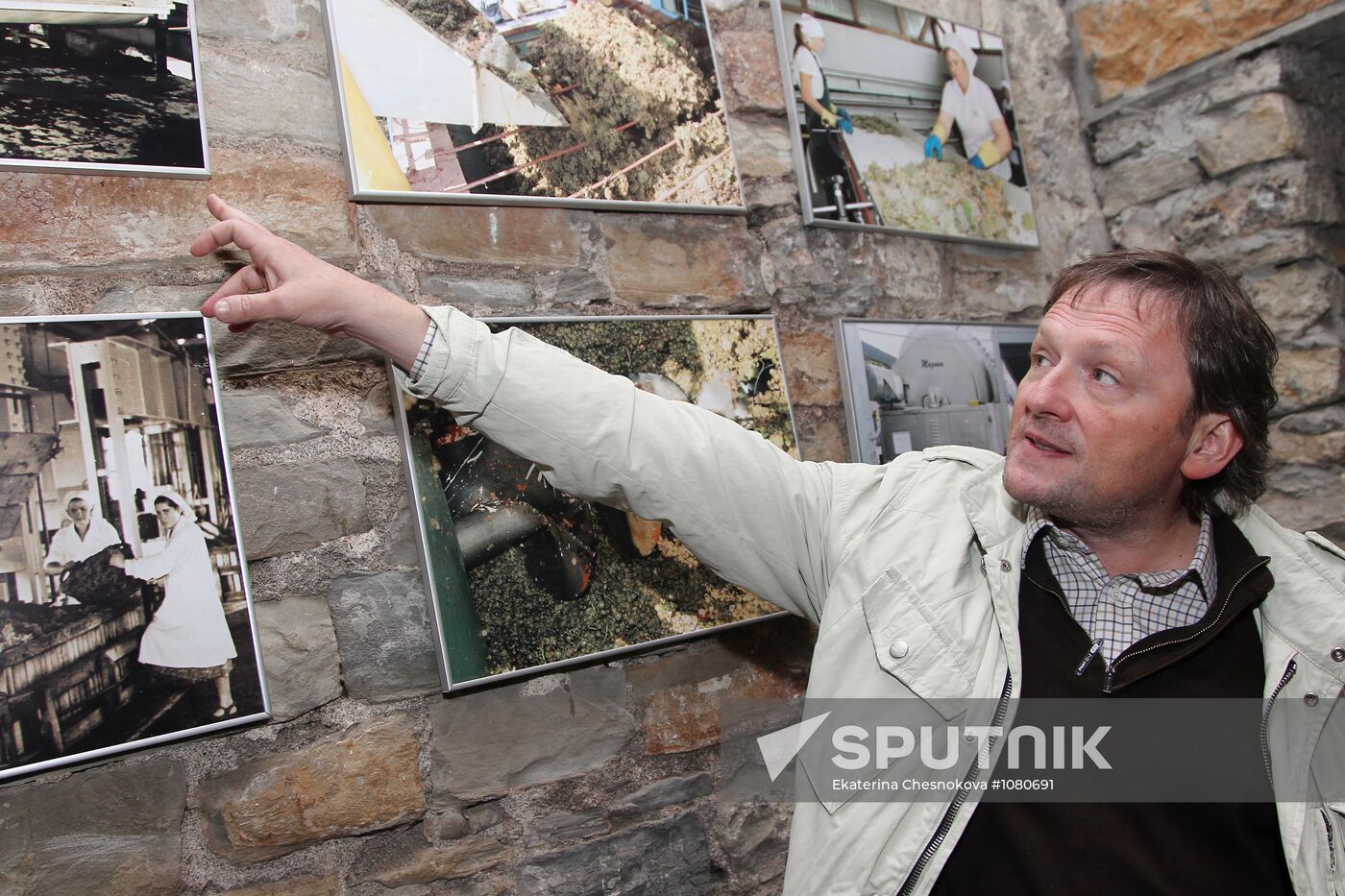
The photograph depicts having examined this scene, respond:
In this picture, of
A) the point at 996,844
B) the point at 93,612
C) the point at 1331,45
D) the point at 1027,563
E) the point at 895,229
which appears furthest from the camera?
the point at 1331,45

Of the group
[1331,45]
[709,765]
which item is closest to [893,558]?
[709,765]

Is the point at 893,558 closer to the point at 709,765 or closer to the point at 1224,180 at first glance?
the point at 709,765

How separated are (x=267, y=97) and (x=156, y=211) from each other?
0.22 metres

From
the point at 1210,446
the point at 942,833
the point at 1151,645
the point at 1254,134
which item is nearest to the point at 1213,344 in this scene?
the point at 1210,446

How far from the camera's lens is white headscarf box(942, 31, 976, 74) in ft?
6.79

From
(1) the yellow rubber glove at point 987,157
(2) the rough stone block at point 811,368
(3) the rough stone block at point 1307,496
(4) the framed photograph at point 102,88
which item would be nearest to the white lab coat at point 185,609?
(4) the framed photograph at point 102,88

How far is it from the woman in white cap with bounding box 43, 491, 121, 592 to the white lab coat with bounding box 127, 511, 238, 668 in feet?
0.13

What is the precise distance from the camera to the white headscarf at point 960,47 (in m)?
2.07

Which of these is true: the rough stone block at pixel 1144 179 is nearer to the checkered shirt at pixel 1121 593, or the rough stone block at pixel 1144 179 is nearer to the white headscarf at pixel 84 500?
the checkered shirt at pixel 1121 593

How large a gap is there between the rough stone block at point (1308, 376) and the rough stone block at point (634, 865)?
5.36ft

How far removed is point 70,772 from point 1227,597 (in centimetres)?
142

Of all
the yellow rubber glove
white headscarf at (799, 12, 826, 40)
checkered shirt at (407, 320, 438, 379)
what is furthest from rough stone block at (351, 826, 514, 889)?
the yellow rubber glove

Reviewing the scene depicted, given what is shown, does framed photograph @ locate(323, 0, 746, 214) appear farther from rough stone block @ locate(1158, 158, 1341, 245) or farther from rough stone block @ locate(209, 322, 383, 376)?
rough stone block @ locate(1158, 158, 1341, 245)

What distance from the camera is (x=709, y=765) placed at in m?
1.49
